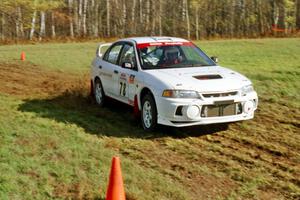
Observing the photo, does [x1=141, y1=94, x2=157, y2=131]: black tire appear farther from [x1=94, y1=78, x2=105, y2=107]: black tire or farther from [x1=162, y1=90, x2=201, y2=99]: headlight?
[x1=94, y1=78, x2=105, y2=107]: black tire

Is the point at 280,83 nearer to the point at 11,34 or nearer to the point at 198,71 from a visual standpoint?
the point at 198,71

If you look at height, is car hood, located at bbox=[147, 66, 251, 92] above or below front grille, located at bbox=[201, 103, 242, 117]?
above

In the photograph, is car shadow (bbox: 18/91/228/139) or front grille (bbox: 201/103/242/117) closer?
front grille (bbox: 201/103/242/117)

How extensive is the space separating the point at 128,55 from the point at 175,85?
6.75ft

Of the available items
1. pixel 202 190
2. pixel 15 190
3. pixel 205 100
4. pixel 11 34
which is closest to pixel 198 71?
pixel 205 100

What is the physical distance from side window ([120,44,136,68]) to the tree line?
129ft

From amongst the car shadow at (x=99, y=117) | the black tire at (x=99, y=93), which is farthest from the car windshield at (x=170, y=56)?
the black tire at (x=99, y=93)

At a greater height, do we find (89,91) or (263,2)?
(263,2)

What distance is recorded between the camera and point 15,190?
581 cm

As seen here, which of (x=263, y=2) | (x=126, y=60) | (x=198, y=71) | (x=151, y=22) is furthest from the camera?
(x=263, y=2)

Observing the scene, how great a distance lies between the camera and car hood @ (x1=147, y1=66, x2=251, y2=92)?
817 centimetres

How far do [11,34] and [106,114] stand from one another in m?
43.6

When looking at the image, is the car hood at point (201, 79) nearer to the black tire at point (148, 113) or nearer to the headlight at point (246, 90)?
the headlight at point (246, 90)

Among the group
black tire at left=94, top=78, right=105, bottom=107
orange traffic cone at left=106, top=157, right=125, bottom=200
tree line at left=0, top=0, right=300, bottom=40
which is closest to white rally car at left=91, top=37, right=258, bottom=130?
black tire at left=94, top=78, right=105, bottom=107
